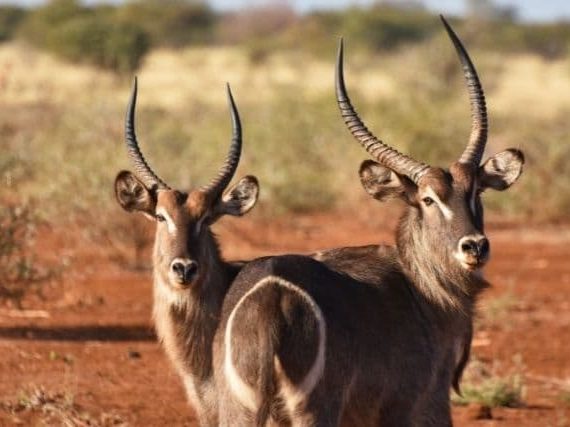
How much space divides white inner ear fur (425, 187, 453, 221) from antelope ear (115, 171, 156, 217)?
1562 mm

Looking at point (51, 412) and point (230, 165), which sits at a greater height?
point (230, 165)

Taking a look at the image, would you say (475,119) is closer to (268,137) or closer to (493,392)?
(493,392)

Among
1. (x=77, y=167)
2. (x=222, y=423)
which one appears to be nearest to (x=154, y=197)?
(x=222, y=423)

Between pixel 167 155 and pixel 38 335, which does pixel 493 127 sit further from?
pixel 38 335

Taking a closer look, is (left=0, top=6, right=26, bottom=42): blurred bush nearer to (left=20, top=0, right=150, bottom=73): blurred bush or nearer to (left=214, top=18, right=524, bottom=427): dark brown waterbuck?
(left=20, top=0, right=150, bottom=73): blurred bush

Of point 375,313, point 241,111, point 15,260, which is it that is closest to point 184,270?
point 375,313

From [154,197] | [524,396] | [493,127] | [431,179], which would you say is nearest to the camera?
[431,179]

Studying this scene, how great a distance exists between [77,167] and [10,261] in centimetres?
339

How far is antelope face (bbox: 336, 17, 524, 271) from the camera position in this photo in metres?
6.96

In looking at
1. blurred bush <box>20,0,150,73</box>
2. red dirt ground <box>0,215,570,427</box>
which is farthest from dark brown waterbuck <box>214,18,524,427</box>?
blurred bush <box>20,0,150,73</box>

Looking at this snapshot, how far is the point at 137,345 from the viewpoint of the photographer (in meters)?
11.0

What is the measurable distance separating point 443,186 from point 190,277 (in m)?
1.33

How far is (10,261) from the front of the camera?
11898 mm

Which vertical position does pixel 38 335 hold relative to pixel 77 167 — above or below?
below
